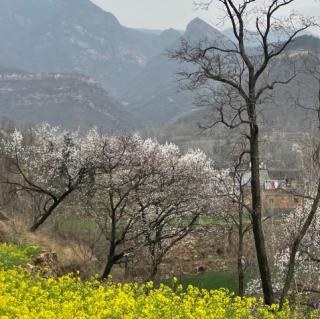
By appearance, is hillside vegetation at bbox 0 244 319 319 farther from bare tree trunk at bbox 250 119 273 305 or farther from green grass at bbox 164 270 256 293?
green grass at bbox 164 270 256 293

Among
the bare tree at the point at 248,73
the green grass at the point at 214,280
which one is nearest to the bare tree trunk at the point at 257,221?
the bare tree at the point at 248,73

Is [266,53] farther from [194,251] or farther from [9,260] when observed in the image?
[194,251]

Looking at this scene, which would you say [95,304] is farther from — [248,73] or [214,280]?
[214,280]

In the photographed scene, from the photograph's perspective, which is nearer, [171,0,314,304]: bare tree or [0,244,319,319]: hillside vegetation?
[0,244,319,319]: hillside vegetation

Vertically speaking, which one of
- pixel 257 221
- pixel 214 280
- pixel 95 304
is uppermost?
pixel 257 221

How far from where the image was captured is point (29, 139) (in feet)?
159

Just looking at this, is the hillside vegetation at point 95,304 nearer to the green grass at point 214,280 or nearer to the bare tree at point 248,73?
the bare tree at point 248,73

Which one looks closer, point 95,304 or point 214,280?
point 95,304

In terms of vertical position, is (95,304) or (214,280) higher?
(95,304)

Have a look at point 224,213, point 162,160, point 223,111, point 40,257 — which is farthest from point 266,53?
point 224,213

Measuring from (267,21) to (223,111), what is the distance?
278 centimetres

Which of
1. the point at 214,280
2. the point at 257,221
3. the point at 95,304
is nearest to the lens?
the point at 95,304

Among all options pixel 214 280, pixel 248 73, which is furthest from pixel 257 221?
pixel 214 280

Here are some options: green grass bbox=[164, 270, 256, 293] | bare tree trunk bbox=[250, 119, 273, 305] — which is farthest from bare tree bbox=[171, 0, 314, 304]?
green grass bbox=[164, 270, 256, 293]
